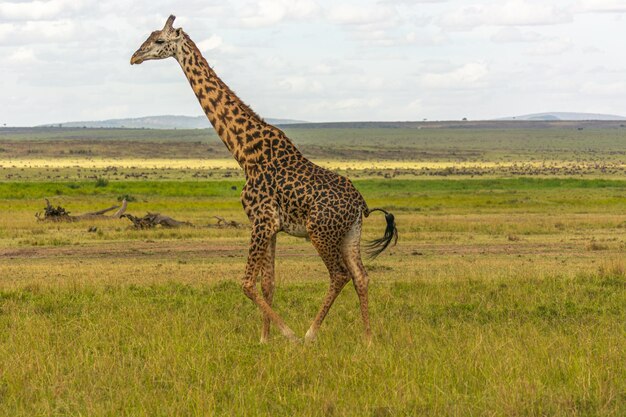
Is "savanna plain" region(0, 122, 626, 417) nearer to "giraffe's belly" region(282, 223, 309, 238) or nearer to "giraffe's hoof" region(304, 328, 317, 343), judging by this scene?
"giraffe's hoof" region(304, 328, 317, 343)

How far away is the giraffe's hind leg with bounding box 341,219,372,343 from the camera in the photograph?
29.7 feet

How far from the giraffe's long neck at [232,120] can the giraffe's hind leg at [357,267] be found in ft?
3.27

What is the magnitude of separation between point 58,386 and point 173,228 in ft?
56.8

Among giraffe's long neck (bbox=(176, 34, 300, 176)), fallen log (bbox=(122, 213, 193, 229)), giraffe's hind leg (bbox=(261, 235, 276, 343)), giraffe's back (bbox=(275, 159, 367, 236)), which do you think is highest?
giraffe's long neck (bbox=(176, 34, 300, 176))

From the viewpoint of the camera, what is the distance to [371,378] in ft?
24.6

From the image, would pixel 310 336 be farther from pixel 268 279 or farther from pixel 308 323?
pixel 308 323

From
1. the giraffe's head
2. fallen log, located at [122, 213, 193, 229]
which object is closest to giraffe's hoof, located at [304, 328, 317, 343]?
the giraffe's head

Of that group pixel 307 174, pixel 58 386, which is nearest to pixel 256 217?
pixel 307 174

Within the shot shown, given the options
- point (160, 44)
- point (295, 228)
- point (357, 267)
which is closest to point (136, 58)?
point (160, 44)

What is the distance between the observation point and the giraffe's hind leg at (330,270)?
29.3 ft

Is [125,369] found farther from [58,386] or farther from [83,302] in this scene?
[83,302]

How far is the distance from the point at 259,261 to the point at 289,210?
551 mm

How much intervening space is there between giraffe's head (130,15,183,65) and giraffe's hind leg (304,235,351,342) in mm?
2514

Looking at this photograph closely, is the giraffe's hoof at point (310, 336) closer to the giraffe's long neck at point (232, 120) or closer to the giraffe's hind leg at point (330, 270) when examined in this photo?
the giraffe's hind leg at point (330, 270)
